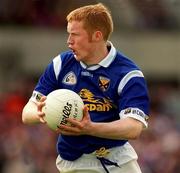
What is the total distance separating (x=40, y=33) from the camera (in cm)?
2323

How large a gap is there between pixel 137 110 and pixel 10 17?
45.3 feet

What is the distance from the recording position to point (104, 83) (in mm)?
9734

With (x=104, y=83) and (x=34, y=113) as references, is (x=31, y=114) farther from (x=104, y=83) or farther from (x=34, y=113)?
(x=104, y=83)

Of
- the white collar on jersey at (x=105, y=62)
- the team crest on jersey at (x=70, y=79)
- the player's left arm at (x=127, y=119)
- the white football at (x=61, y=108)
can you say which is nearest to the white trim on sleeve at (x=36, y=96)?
the team crest on jersey at (x=70, y=79)

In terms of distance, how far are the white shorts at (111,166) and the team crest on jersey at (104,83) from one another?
57 cm

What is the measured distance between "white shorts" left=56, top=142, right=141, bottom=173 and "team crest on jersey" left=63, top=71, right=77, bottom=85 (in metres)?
0.63

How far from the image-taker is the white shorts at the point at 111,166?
32.5 feet

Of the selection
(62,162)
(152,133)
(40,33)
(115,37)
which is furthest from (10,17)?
(62,162)

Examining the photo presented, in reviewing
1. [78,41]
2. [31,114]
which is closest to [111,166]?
[31,114]

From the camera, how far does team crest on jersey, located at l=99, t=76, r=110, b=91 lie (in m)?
9.73

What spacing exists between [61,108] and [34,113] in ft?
1.37

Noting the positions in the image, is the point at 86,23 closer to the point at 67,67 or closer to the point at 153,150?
the point at 67,67

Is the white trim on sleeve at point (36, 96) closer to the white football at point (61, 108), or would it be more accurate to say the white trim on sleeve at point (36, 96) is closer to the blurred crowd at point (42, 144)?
the white football at point (61, 108)


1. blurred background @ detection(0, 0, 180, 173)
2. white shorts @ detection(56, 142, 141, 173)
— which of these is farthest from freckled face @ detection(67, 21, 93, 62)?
blurred background @ detection(0, 0, 180, 173)
